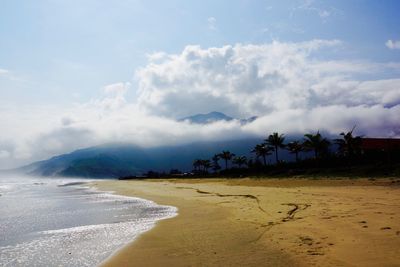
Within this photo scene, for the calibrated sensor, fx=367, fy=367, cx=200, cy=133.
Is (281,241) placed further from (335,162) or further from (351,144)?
(351,144)

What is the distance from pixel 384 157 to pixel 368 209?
49.0 metres

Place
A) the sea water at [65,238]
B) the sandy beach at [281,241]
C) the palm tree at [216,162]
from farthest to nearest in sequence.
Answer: the palm tree at [216,162] < the sea water at [65,238] < the sandy beach at [281,241]

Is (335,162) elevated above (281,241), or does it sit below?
above

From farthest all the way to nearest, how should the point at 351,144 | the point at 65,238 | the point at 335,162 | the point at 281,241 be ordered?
1. the point at 351,144
2. the point at 335,162
3. the point at 65,238
4. the point at 281,241

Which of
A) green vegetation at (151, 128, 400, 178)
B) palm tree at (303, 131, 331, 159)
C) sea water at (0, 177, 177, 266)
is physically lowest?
sea water at (0, 177, 177, 266)

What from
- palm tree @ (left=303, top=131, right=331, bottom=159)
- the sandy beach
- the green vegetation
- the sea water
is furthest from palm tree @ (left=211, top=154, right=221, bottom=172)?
the sandy beach

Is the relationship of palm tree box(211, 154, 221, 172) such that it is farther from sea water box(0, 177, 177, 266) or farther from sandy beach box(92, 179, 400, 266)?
sandy beach box(92, 179, 400, 266)

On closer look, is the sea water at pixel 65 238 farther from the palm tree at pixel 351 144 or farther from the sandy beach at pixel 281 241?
the palm tree at pixel 351 144


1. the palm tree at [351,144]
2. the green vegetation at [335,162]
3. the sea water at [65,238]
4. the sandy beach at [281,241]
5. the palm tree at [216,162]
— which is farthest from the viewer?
the palm tree at [216,162]

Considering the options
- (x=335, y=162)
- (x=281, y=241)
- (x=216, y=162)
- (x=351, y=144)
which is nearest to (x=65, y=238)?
(x=281, y=241)

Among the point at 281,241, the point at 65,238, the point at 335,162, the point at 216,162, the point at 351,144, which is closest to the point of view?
the point at 281,241

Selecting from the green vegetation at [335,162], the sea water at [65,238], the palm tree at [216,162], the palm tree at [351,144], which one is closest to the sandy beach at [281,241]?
the sea water at [65,238]

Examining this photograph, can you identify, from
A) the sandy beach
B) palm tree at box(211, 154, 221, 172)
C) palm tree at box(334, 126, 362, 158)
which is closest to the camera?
the sandy beach

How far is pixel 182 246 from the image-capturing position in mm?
10953
